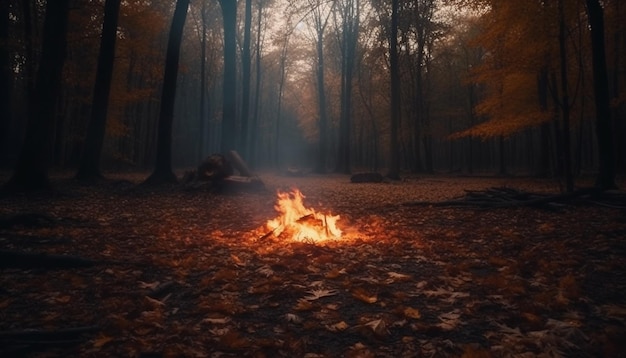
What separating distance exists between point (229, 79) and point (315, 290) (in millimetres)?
12715

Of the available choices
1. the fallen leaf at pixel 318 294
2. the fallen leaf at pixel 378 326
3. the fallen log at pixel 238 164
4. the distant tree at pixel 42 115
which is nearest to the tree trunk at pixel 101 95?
the distant tree at pixel 42 115

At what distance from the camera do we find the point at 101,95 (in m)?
13.4

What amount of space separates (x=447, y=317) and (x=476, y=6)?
1597cm

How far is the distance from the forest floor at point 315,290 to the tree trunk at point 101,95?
7.41 m

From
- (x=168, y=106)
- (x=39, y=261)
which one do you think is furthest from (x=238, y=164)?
(x=39, y=261)

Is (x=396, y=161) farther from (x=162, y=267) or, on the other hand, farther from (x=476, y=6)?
(x=162, y=267)

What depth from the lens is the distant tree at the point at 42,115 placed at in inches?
371

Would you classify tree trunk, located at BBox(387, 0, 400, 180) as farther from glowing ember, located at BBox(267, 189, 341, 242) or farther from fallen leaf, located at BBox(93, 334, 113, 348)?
fallen leaf, located at BBox(93, 334, 113, 348)

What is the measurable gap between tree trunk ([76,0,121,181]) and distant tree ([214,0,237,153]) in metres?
4.12

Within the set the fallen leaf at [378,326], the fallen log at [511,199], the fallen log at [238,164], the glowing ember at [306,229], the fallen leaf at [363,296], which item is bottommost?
the fallen leaf at [378,326]

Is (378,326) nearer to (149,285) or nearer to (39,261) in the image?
(149,285)

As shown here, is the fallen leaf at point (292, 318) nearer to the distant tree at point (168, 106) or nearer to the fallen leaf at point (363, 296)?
the fallen leaf at point (363, 296)

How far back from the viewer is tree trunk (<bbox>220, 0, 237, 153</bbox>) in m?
14.4

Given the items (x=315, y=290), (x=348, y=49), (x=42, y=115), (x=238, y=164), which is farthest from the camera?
(x=348, y=49)
